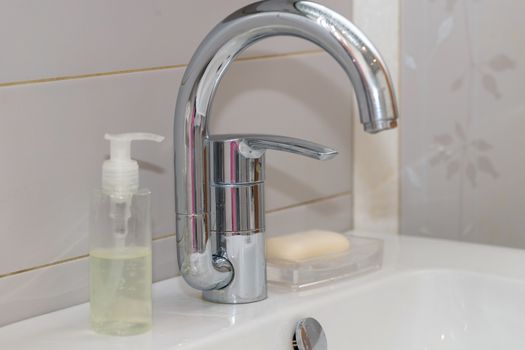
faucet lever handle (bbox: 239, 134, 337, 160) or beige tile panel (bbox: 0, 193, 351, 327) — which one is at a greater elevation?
faucet lever handle (bbox: 239, 134, 337, 160)

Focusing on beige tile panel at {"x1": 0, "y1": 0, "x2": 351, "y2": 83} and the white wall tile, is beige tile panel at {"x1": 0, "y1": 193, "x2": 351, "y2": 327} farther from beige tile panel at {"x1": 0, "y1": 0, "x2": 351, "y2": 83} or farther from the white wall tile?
the white wall tile

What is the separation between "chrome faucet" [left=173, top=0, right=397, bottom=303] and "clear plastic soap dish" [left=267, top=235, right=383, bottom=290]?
4 centimetres

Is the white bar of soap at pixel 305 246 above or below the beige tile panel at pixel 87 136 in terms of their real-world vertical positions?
below

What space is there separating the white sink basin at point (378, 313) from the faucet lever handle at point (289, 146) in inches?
5.5

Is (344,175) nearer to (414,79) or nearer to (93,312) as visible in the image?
(414,79)

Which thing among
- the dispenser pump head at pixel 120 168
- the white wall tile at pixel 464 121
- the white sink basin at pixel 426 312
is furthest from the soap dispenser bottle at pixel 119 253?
the white wall tile at pixel 464 121

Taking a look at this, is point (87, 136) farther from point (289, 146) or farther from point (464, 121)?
point (464, 121)

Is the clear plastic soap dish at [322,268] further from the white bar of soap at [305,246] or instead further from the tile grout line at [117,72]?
the tile grout line at [117,72]

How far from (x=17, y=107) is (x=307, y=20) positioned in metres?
0.24

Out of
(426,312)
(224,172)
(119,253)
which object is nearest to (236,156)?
(224,172)

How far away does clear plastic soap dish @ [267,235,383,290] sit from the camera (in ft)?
2.77

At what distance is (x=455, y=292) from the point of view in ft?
2.93

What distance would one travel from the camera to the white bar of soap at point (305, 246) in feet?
2.83

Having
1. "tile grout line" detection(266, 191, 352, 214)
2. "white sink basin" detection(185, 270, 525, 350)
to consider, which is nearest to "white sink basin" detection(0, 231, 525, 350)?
"white sink basin" detection(185, 270, 525, 350)
